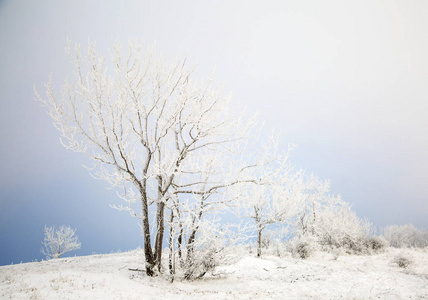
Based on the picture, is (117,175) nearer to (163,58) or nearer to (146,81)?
(146,81)

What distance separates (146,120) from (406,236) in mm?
38204

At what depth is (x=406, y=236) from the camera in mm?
30625

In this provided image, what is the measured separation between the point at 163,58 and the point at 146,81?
1.11m

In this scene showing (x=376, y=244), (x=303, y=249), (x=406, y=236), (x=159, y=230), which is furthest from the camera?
(x=406, y=236)

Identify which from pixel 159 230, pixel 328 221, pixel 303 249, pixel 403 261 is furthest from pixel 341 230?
pixel 159 230

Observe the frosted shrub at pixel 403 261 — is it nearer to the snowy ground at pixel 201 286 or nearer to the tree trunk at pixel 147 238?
the snowy ground at pixel 201 286

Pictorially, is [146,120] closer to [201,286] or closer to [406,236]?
[201,286]

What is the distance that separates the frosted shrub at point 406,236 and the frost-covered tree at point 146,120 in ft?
110

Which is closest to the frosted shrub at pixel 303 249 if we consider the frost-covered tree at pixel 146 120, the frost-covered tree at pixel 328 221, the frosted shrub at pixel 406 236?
the frost-covered tree at pixel 328 221

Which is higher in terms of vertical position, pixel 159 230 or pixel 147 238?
pixel 159 230

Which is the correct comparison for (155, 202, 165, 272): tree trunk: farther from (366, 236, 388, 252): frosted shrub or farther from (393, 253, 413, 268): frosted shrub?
(366, 236, 388, 252): frosted shrub

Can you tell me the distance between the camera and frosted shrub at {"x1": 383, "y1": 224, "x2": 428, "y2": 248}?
30419 millimetres

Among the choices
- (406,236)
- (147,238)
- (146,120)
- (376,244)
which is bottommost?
(406,236)

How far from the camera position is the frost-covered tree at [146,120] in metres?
7.81
